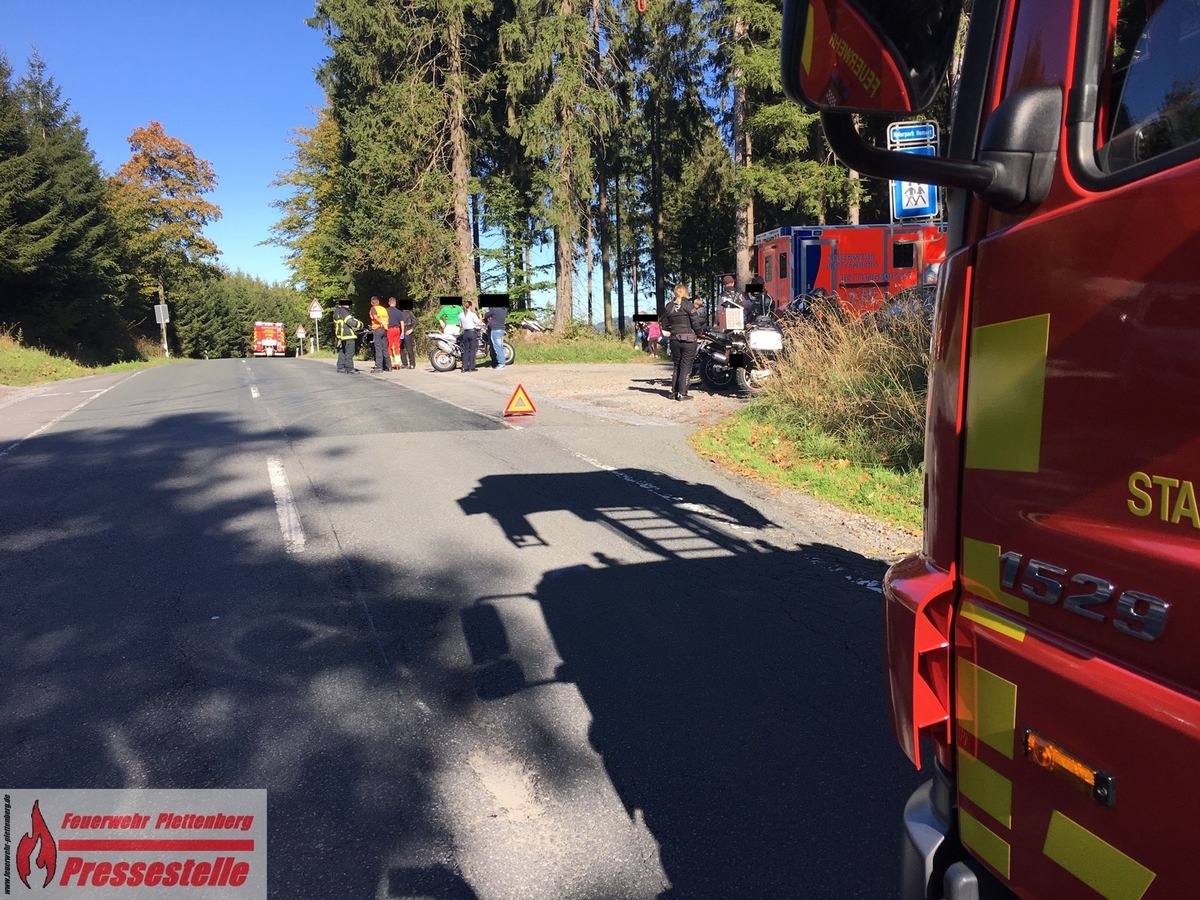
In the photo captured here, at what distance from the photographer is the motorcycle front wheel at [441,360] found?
22062 millimetres

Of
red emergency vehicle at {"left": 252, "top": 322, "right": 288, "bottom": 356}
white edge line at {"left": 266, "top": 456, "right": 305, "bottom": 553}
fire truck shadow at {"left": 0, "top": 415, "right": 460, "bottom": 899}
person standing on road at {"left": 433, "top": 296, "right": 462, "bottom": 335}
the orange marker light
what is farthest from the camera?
red emergency vehicle at {"left": 252, "top": 322, "right": 288, "bottom": 356}

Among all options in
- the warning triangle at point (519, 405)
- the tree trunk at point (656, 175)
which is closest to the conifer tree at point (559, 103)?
the tree trunk at point (656, 175)

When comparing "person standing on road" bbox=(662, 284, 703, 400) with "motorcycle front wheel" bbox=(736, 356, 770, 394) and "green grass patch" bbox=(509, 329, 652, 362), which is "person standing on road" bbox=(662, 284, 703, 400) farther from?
"green grass patch" bbox=(509, 329, 652, 362)

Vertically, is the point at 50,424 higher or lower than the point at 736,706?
higher

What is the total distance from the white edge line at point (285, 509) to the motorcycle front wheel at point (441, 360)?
1314 cm

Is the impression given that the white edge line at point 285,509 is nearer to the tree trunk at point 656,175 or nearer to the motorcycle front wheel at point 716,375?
the motorcycle front wheel at point 716,375

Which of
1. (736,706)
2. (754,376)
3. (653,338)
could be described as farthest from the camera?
(653,338)

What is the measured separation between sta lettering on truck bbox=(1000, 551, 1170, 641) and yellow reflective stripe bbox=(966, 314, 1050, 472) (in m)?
0.19

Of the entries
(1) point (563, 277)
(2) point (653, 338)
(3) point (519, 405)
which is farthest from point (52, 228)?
(3) point (519, 405)

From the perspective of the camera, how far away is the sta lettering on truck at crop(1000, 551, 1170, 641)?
1284 millimetres

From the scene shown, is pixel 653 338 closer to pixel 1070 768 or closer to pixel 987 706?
pixel 987 706

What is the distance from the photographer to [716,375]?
14.8 m

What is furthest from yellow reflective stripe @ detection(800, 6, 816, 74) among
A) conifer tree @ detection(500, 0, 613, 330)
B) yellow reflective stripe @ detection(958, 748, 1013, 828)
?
conifer tree @ detection(500, 0, 613, 330)

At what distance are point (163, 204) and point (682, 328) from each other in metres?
52.4
